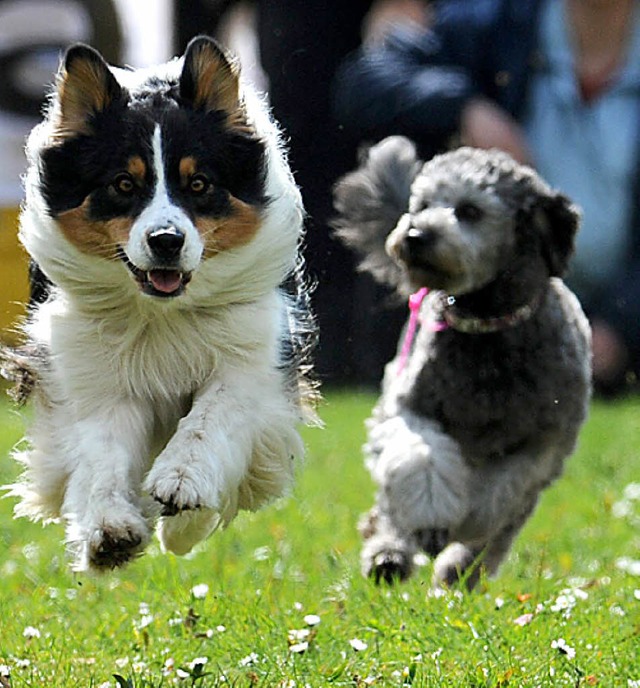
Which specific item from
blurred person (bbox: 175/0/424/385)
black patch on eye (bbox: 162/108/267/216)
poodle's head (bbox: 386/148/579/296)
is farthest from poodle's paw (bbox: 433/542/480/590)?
blurred person (bbox: 175/0/424/385)

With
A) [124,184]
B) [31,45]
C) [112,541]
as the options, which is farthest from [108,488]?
[31,45]

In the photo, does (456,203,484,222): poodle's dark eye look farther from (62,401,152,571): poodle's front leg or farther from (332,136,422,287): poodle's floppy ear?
(62,401,152,571): poodle's front leg

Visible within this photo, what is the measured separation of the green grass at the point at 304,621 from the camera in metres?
4.01

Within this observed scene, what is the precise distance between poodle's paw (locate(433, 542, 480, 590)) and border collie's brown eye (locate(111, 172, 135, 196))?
1959mm

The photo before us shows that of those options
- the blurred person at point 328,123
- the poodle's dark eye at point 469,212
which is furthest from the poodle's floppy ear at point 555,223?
the blurred person at point 328,123

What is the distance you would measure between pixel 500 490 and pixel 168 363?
149cm

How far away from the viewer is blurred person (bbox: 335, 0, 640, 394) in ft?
35.0

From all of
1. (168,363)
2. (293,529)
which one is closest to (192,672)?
(168,363)

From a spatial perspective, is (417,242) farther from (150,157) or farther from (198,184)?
(150,157)

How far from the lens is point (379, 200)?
5871 mm

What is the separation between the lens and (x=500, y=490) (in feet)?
17.6

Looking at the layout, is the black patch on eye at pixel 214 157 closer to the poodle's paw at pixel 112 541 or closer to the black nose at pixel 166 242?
the black nose at pixel 166 242

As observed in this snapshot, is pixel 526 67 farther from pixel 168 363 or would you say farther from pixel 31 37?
pixel 168 363

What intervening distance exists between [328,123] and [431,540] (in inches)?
322
